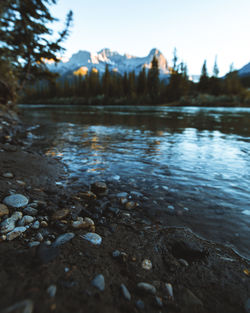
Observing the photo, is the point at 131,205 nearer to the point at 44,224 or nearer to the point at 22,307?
the point at 44,224

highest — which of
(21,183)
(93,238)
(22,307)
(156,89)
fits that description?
(156,89)

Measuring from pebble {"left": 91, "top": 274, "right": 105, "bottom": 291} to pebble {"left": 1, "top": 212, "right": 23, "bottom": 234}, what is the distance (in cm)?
116

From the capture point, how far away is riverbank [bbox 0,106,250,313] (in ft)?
4.06

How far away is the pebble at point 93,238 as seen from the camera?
1917 millimetres

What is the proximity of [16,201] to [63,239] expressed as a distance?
106 cm

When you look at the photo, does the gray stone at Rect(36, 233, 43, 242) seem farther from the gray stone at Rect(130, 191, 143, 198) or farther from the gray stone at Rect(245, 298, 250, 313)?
the gray stone at Rect(245, 298, 250, 313)

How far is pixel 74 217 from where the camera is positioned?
2.35 meters

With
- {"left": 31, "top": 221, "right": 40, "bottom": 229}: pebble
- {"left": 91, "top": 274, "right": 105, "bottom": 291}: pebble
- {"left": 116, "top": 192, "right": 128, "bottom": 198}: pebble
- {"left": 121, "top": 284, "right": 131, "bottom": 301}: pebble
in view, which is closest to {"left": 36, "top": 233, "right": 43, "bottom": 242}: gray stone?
{"left": 31, "top": 221, "right": 40, "bottom": 229}: pebble

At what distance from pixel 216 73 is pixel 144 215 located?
103 meters

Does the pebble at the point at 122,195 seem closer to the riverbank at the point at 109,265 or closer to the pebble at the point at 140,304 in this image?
the riverbank at the point at 109,265

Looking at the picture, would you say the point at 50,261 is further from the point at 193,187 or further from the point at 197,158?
the point at 197,158

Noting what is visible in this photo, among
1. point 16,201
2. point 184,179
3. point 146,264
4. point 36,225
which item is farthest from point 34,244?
point 184,179

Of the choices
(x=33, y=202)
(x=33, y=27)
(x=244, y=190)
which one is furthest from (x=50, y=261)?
(x=33, y=27)

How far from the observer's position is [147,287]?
4.61ft
